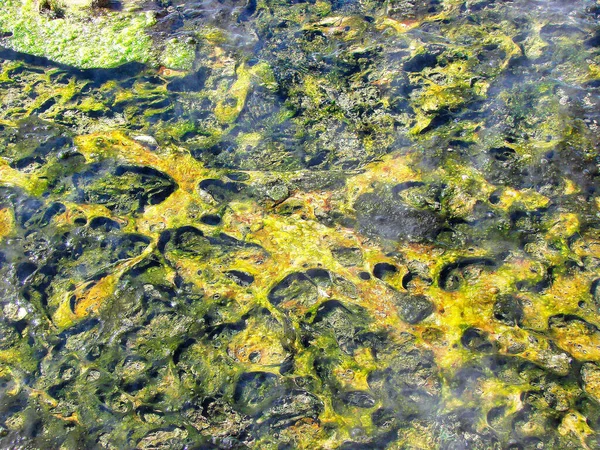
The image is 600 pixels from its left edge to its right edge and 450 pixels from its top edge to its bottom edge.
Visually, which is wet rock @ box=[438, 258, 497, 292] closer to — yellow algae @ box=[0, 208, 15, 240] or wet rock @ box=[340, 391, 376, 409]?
wet rock @ box=[340, 391, 376, 409]

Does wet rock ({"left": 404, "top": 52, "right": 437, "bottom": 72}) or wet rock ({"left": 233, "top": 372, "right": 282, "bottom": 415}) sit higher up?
wet rock ({"left": 404, "top": 52, "right": 437, "bottom": 72})

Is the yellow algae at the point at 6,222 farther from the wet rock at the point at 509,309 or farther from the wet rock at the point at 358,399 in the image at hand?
the wet rock at the point at 509,309

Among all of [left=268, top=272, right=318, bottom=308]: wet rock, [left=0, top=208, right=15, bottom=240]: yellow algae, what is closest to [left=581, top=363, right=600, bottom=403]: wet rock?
[left=268, top=272, right=318, bottom=308]: wet rock

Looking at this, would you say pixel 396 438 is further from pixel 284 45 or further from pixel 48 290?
pixel 284 45

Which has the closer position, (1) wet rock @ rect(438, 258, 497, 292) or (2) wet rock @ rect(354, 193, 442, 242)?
(1) wet rock @ rect(438, 258, 497, 292)

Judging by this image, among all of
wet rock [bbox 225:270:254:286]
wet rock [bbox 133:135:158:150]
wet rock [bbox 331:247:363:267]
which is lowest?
wet rock [bbox 225:270:254:286]

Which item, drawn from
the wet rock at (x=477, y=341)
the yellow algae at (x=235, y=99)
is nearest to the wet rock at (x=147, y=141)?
the yellow algae at (x=235, y=99)

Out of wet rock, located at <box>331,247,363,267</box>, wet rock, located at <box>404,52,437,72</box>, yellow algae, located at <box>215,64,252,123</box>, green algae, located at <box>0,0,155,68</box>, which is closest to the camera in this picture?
wet rock, located at <box>331,247,363,267</box>

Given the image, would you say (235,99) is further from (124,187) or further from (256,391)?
(256,391)
